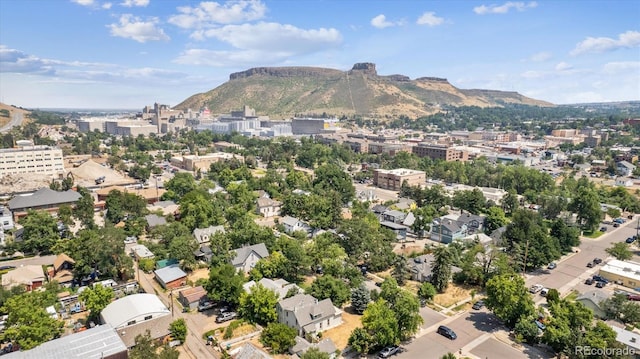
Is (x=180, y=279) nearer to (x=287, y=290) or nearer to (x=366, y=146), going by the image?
(x=287, y=290)

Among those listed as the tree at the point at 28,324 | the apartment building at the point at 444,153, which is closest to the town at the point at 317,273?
the tree at the point at 28,324

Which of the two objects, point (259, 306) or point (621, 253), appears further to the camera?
point (621, 253)

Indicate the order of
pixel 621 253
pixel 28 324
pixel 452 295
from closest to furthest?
1. pixel 28 324
2. pixel 452 295
3. pixel 621 253

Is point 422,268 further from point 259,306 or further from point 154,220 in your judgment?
point 154,220

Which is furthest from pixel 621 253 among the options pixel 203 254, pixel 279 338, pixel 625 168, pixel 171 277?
pixel 625 168

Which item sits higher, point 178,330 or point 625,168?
point 625,168

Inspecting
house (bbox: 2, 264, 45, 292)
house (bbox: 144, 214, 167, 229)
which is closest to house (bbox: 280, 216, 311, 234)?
house (bbox: 144, 214, 167, 229)
